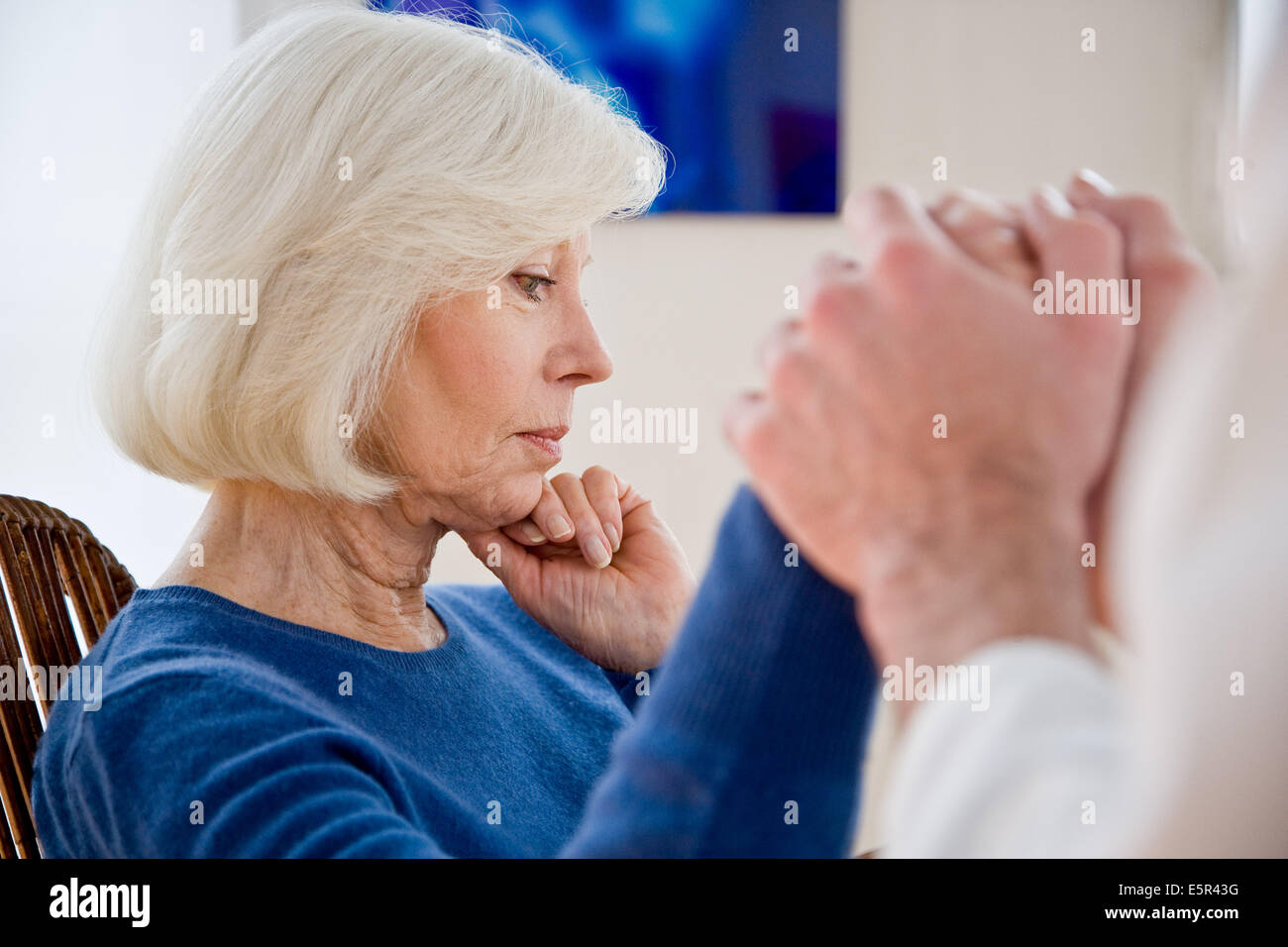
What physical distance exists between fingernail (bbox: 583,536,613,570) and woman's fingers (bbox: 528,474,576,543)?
20 millimetres

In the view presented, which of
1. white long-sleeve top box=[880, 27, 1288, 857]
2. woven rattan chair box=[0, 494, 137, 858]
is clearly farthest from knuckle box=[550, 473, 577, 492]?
white long-sleeve top box=[880, 27, 1288, 857]

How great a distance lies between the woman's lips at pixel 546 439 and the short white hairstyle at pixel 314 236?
13 cm

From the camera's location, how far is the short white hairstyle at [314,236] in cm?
84

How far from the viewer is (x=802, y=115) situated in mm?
2117

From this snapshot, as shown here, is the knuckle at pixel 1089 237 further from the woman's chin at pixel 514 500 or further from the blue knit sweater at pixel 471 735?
the woman's chin at pixel 514 500

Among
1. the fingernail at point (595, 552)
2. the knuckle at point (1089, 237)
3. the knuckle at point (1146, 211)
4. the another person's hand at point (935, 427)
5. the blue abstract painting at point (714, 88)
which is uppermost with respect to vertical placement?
the blue abstract painting at point (714, 88)

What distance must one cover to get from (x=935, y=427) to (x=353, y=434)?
600 mm

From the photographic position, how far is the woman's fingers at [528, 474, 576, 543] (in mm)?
1036

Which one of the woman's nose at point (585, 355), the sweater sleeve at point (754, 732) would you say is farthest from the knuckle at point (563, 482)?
the sweater sleeve at point (754, 732)

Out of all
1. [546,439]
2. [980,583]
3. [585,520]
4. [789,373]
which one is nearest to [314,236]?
[546,439]

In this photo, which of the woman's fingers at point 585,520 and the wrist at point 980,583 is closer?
the wrist at point 980,583

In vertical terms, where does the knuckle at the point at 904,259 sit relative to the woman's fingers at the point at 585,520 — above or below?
above
